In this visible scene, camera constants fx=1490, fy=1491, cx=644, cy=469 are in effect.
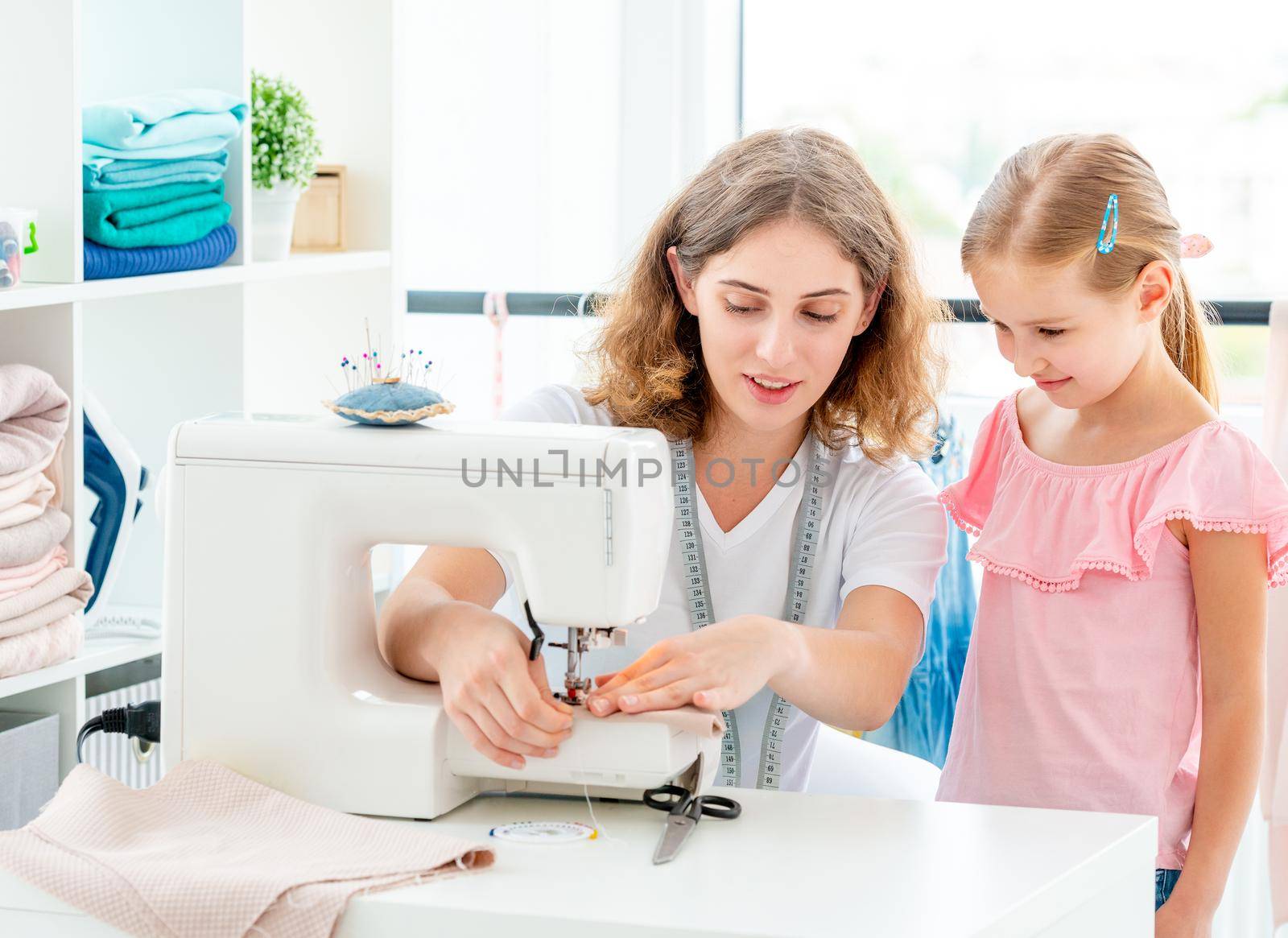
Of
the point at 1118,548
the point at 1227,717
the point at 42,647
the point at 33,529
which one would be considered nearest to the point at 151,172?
the point at 33,529

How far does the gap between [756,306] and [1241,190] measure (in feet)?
6.81

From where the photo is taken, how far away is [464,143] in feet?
9.69

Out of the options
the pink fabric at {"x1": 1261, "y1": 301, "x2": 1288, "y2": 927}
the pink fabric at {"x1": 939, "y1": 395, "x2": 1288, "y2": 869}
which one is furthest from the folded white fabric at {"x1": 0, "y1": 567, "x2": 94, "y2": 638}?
the pink fabric at {"x1": 1261, "y1": 301, "x2": 1288, "y2": 927}

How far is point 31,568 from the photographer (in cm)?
153

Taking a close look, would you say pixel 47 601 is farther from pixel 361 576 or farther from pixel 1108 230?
pixel 1108 230

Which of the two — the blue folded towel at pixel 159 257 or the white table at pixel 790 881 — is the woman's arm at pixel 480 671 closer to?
the white table at pixel 790 881

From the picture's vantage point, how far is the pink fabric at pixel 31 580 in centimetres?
150

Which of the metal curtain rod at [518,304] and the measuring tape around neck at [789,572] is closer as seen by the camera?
the measuring tape around neck at [789,572]

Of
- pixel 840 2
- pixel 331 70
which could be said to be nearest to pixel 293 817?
pixel 331 70

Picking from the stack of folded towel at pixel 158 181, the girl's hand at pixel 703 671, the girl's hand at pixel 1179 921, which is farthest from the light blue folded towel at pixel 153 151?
the girl's hand at pixel 1179 921

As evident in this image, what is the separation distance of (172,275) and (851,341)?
0.80 metres

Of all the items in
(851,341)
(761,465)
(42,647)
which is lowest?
(42,647)

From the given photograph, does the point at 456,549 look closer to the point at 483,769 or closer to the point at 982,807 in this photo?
the point at 483,769

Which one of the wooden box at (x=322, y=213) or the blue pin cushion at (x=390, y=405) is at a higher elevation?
the wooden box at (x=322, y=213)
